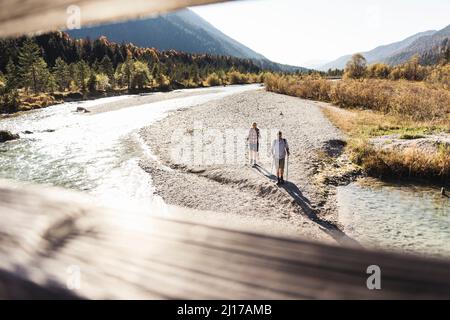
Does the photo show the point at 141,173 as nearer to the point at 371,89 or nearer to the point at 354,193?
the point at 354,193

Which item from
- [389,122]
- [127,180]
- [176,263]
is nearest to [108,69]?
[389,122]

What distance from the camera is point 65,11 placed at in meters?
1.26

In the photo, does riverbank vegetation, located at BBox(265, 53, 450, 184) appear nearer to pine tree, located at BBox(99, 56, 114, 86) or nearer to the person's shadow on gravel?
the person's shadow on gravel

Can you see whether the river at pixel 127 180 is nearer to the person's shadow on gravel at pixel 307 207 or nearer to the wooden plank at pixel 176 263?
the wooden plank at pixel 176 263

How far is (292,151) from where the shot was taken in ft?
64.7

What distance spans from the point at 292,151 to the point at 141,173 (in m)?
7.45

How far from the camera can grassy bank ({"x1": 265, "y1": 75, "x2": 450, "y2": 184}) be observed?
15.7 meters

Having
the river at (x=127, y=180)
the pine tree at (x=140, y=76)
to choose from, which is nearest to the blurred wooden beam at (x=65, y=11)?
the river at (x=127, y=180)

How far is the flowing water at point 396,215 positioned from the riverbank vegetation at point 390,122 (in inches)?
49.6

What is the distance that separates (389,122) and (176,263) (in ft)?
85.3

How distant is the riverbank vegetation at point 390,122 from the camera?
1571 centimetres

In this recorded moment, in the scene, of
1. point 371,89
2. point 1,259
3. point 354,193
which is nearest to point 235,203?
point 354,193

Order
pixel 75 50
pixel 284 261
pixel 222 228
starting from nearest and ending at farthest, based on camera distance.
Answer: pixel 284 261 < pixel 222 228 < pixel 75 50
